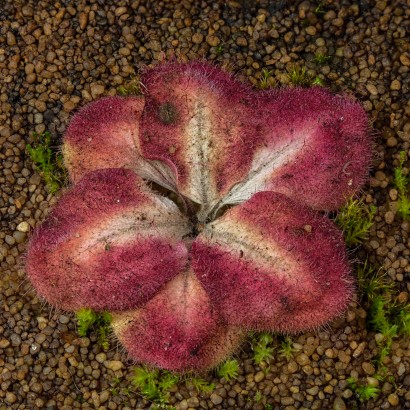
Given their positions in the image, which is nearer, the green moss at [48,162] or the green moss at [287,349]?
the green moss at [287,349]

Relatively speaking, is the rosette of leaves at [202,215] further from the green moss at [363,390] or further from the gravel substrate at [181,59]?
the green moss at [363,390]

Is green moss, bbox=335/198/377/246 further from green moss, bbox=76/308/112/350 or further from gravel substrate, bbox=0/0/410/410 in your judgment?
green moss, bbox=76/308/112/350

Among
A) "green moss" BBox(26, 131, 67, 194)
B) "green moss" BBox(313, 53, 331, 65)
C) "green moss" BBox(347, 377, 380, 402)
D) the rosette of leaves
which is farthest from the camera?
"green moss" BBox(313, 53, 331, 65)

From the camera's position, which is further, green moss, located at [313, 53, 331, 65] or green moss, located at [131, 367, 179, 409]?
green moss, located at [313, 53, 331, 65]

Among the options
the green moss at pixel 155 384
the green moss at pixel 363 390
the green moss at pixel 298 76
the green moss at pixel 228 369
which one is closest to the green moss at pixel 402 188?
the green moss at pixel 298 76

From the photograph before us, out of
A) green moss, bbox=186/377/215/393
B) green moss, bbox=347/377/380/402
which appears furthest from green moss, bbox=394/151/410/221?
green moss, bbox=186/377/215/393

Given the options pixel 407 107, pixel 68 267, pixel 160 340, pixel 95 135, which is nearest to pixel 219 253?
pixel 160 340
